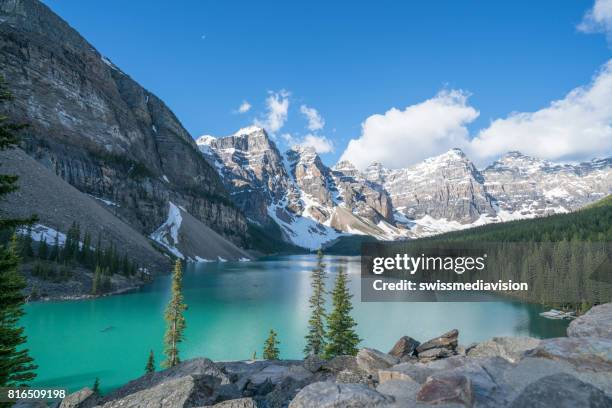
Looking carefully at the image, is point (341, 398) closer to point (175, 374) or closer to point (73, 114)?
point (175, 374)

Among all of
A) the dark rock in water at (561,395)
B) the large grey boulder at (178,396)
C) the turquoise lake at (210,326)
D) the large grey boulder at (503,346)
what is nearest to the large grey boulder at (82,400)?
the large grey boulder at (178,396)

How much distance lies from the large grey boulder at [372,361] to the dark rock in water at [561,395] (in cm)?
772

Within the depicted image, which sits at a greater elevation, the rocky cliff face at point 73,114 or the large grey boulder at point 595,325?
the rocky cliff face at point 73,114

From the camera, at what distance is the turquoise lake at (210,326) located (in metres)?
33.8

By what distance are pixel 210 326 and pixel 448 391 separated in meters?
42.5

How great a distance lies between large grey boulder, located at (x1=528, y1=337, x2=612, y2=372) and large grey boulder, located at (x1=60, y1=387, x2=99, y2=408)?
54.6 feet

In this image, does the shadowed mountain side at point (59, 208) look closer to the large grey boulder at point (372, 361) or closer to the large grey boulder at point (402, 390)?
the large grey boulder at point (372, 361)

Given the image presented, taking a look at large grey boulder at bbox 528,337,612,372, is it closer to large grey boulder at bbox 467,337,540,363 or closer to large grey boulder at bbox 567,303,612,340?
large grey boulder at bbox 567,303,612,340

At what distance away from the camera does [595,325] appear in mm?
14344

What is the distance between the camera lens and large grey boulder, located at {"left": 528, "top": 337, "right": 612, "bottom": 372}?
10.7 metres

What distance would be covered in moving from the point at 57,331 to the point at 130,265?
4329 cm

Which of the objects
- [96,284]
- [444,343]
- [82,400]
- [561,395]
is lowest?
[96,284]

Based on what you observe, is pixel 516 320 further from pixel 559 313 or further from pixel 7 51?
pixel 7 51

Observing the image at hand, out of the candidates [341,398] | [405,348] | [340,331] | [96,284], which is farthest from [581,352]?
[96,284]
